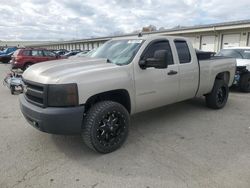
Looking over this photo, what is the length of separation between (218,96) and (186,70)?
1822mm

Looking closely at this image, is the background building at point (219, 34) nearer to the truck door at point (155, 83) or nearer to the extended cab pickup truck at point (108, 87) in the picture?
the extended cab pickup truck at point (108, 87)

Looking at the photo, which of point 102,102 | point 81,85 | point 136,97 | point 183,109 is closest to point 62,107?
point 81,85

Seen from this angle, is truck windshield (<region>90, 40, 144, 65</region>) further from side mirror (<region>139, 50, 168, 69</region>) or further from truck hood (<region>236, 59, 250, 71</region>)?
truck hood (<region>236, 59, 250, 71</region>)

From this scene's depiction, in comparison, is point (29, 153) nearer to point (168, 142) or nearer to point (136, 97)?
point (136, 97)

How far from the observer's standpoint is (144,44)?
4195 millimetres

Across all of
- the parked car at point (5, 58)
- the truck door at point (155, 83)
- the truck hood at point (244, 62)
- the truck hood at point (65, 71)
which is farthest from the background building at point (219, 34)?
the parked car at point (5, 58)

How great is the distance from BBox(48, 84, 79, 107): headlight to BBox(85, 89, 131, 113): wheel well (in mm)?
358

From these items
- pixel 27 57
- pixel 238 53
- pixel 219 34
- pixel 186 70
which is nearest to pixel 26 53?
pixel 27 57

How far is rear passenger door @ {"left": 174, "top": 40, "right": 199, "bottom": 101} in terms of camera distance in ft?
15.7

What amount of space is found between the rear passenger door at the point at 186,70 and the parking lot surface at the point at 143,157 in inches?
27.8

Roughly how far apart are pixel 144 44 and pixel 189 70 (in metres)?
1.32

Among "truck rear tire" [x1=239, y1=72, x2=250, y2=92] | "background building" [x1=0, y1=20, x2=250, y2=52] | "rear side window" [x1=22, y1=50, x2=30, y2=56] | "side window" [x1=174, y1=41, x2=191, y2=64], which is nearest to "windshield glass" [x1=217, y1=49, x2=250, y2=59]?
"truck rear tire" [x1=239, y1=72, x2=250, y2=92]

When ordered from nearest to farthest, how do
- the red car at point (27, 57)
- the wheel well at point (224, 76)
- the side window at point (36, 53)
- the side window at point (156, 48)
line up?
the side window at point (156, 48), the wheel well at point (224, 76), the red car at point (27, 57), the side window at point (36, 53)

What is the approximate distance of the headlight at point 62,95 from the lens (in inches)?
122
